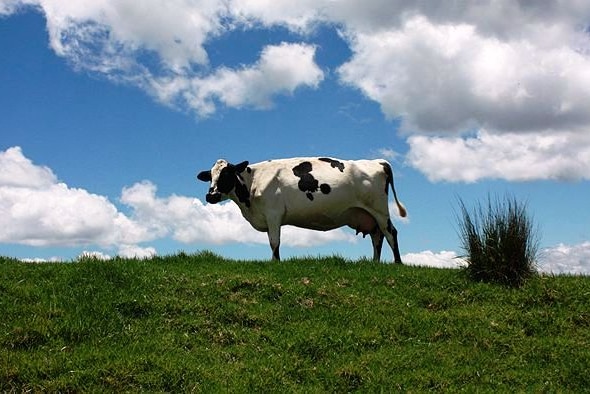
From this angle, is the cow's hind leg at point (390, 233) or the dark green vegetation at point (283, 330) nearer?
the dark green vegetation at point (283, 330)

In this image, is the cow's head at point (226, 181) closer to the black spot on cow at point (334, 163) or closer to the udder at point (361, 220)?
the black spot on cow at point (334, 163)

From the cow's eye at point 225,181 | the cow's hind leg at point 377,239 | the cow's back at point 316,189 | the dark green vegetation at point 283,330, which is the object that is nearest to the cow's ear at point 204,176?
the cow's eye at point 225,181

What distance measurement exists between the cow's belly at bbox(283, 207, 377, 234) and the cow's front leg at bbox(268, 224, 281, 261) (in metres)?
0.59

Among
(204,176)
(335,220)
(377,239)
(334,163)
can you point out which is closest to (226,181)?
(204,176)

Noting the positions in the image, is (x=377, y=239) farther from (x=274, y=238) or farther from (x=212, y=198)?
(x=212, y=198)

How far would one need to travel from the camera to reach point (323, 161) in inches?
755

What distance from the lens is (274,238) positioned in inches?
717

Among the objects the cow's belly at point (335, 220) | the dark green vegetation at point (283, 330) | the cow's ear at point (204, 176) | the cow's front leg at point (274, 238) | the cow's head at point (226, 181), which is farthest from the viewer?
the cow's ear at point (204, 176)

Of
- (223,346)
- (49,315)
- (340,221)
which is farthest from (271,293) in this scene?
(340,221)

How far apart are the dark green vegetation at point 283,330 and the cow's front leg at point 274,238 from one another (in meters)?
3.09

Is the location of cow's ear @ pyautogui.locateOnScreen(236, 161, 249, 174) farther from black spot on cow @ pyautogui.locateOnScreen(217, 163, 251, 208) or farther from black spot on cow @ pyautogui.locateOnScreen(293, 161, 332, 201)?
black spot on cow @ pyautogui.locateOnScreen(293, 161, 332, 201)

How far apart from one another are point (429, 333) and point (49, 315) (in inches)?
258

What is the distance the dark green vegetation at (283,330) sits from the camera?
957 cm

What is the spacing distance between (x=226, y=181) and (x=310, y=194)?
2511mm
